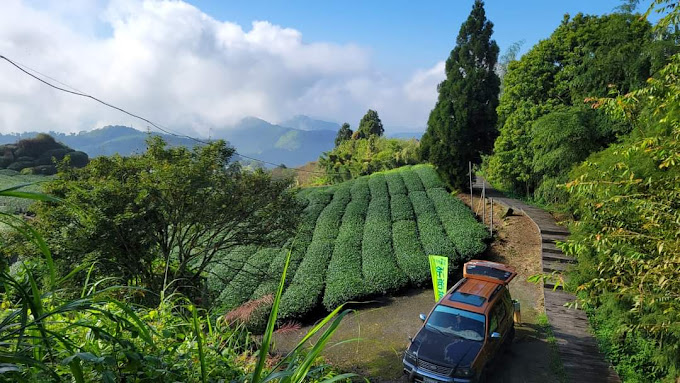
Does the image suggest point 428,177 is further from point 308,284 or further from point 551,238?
point 308,284

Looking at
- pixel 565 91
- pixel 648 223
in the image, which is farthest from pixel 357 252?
pixel 565 91

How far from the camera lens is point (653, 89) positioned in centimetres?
407

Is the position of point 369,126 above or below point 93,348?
above

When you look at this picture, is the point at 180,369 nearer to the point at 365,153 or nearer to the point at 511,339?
the point at 511,339

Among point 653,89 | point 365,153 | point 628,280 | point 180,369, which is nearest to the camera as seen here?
point 180,369

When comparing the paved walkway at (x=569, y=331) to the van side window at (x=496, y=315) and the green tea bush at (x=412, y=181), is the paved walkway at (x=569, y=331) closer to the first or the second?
the van side window at (x=496, y=315)

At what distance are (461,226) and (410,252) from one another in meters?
2.89

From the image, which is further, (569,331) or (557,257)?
(557,257)

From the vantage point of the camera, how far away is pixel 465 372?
6.54 meters

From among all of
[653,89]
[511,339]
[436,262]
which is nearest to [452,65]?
[436,262]

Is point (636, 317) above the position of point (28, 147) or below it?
below

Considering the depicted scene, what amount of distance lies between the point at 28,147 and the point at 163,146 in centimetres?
4377

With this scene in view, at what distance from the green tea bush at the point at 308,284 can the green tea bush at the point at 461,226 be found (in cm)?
510

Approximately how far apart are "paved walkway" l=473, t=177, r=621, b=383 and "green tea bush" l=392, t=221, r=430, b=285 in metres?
3.77
